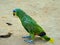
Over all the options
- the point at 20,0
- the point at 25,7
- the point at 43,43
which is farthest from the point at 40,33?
the point at 20,0

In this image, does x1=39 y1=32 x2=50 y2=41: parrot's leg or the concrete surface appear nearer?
x1=39 y1=32 x2=50 y2=41: parrot's leg

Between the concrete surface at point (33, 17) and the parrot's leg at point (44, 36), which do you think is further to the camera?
the concrete surface at point (33, 17)

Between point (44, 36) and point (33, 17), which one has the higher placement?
point (33, 17)

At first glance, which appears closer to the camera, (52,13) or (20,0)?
(52,13)

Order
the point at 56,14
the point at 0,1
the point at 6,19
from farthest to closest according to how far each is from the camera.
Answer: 1. the point at 0,1
2. the point at 56,14
3. the point at 6,19

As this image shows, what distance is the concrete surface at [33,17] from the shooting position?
15.4 ft

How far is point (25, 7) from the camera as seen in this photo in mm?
6871

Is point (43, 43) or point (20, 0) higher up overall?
point (20, 0)

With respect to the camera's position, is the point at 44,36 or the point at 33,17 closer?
the point at 44,36

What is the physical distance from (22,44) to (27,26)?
33 centimetres

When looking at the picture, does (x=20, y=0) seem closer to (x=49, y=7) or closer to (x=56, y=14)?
(x=49, y=7)

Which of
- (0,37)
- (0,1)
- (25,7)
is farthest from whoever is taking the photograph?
(0,1)

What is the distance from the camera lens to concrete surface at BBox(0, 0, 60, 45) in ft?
15.4

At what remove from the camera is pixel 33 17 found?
19.7 feet
